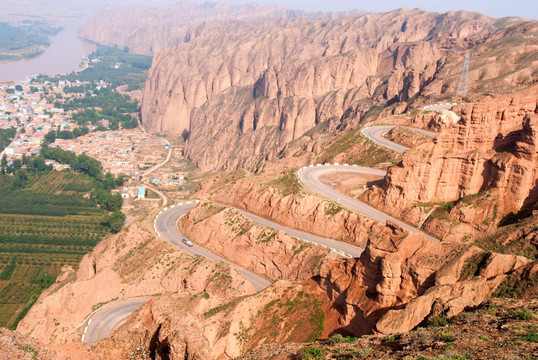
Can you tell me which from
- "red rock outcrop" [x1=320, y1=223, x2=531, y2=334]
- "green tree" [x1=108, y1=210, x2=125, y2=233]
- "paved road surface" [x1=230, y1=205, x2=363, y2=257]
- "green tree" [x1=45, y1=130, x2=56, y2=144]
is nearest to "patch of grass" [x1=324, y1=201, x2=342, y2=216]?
"paved road surface" [x1=230, y1=205, x2=363, y2=257]

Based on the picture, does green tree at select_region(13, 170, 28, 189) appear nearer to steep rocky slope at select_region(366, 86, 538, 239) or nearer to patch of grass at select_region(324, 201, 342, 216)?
patch of grass at select_region(324, 201, 342, 216)

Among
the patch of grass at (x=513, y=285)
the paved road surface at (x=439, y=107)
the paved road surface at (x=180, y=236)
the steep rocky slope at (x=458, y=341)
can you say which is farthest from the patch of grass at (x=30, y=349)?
the paved road surface at (x=439, y=107)

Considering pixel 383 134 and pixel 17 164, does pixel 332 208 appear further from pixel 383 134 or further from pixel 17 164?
pixel 17 164

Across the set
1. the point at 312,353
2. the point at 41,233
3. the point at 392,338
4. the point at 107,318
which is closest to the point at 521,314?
the point at 392,338

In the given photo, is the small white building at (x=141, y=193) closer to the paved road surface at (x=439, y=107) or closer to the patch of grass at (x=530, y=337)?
the paved road surface at (x=439, y=107)

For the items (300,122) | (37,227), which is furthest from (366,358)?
(300,122)
